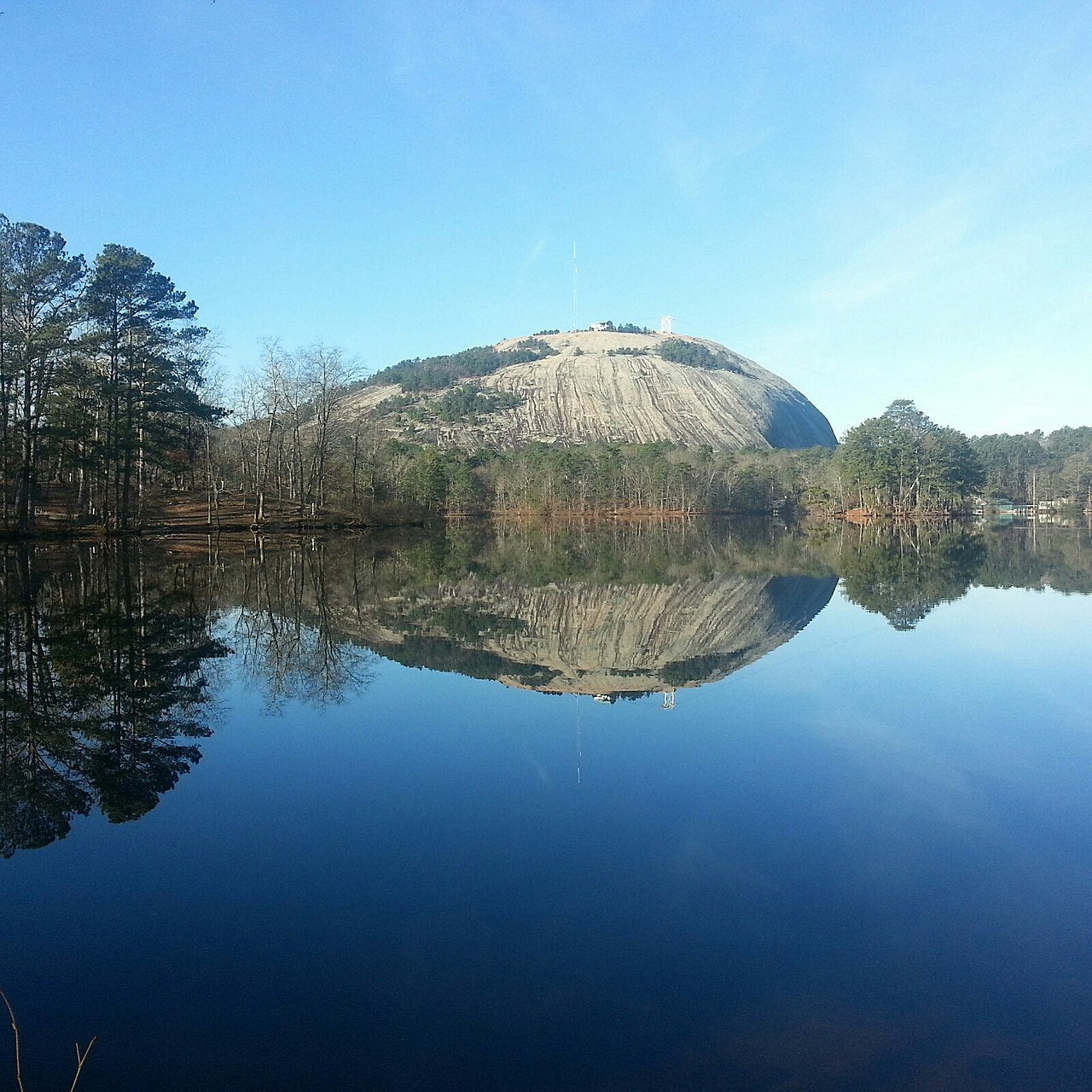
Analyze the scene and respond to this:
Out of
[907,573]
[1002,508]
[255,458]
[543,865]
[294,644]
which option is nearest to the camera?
[543,865]

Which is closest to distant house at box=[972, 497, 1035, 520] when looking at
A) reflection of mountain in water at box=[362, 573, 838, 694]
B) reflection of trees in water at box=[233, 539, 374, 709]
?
reflection of mountain in water at box=[362, 573, 838, 694]

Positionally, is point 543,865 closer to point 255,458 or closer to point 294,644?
point 294,644

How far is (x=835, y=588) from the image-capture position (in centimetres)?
2345

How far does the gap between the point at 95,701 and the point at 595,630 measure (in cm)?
879

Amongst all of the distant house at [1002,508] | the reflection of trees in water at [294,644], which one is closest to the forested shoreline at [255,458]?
the distant house at [1002,508]

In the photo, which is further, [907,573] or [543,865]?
[907,573]

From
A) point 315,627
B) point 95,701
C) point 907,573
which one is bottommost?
point 95,701

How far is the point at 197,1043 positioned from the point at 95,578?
2098 cm

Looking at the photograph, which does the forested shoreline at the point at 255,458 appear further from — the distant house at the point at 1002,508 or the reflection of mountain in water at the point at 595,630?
the reflection of mountain in water at the point at 595,630

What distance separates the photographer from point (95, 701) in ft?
30.6

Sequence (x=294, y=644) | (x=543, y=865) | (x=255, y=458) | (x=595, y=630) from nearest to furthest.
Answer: (x=543, y=865) → (x=294, y=644) → (x=595, y=630) → (x=255, y=458)

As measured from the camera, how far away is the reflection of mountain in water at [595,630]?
12.0 m

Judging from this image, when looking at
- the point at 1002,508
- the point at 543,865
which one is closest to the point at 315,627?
the point at 543,865

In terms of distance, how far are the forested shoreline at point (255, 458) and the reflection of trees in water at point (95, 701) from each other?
1749cm
